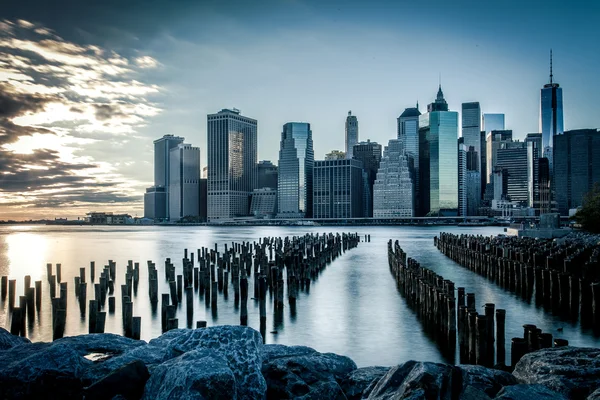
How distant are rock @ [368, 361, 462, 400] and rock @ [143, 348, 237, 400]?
2217mm

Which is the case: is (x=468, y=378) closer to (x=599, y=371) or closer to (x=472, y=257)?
(x=599, y=371)

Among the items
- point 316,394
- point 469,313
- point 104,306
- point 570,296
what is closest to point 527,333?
point 469,313

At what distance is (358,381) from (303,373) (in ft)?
3.31

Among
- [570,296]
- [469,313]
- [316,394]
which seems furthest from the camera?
[570,296]

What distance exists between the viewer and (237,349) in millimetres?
7887

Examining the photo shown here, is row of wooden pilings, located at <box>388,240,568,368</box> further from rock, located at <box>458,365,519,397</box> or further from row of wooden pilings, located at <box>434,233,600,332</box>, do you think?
row of wooden pilings, located at <box>434,233,600,332</box>

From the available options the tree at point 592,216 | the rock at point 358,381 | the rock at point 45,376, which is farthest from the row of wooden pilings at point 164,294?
the tree at point 592,216

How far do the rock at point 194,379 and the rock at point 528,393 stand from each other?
396 cm

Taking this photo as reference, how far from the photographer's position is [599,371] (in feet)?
26.0

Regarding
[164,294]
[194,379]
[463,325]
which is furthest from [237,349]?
[164,294]

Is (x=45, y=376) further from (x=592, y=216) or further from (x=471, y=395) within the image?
(x=592, y=216)

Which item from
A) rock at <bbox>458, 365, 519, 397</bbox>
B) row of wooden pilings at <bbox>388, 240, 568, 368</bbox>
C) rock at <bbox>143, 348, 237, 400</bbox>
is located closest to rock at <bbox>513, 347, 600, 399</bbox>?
rock at <bbox>458, 365, 519, 397</bbox>

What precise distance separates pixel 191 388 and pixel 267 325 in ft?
46.5

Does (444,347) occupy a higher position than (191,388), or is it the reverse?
(191,388)
